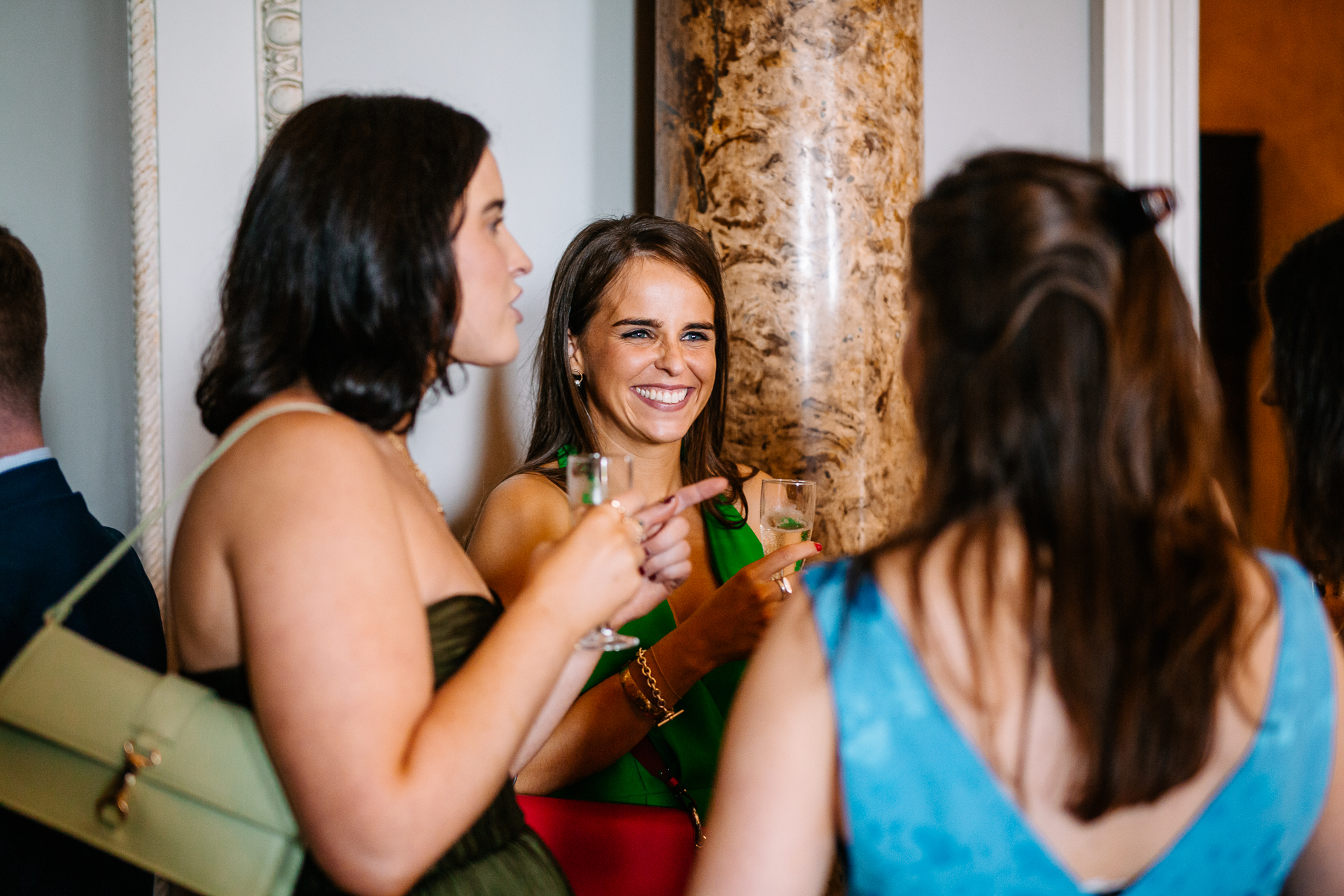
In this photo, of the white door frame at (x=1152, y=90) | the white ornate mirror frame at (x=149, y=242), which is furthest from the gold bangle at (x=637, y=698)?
the white door frame at (x=1152, y=90)

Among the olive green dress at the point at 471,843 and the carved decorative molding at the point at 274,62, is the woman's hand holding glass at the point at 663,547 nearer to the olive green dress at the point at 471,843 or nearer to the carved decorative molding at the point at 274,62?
the olive green dress at the point at 471,843

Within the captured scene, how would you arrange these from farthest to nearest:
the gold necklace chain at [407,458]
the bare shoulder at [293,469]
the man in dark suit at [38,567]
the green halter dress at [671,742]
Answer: the green halter dress at [671,742] < the man in dark suit at [38,567] < the gold necklace chain at [407,458] < the bare shoulder at [293,469]

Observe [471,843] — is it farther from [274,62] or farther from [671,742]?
[274,62]

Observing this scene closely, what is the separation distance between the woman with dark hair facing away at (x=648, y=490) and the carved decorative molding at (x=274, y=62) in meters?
1.02

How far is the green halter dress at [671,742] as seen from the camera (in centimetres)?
205

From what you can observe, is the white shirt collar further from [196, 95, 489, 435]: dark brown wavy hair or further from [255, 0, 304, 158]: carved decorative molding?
[255, 0, 304, 158]: carved decorative molding

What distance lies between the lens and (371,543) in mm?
1041

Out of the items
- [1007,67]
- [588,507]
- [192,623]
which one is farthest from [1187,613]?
[1007,67]

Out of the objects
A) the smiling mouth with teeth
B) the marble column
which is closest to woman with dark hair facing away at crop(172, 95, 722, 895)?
the smiling mouth with teeth

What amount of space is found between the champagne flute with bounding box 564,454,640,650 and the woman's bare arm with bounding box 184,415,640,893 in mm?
308

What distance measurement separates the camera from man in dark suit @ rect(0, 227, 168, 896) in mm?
1813

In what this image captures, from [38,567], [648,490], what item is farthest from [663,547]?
[38,567]

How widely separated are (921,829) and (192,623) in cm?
82

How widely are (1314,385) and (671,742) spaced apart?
4.39 feet
